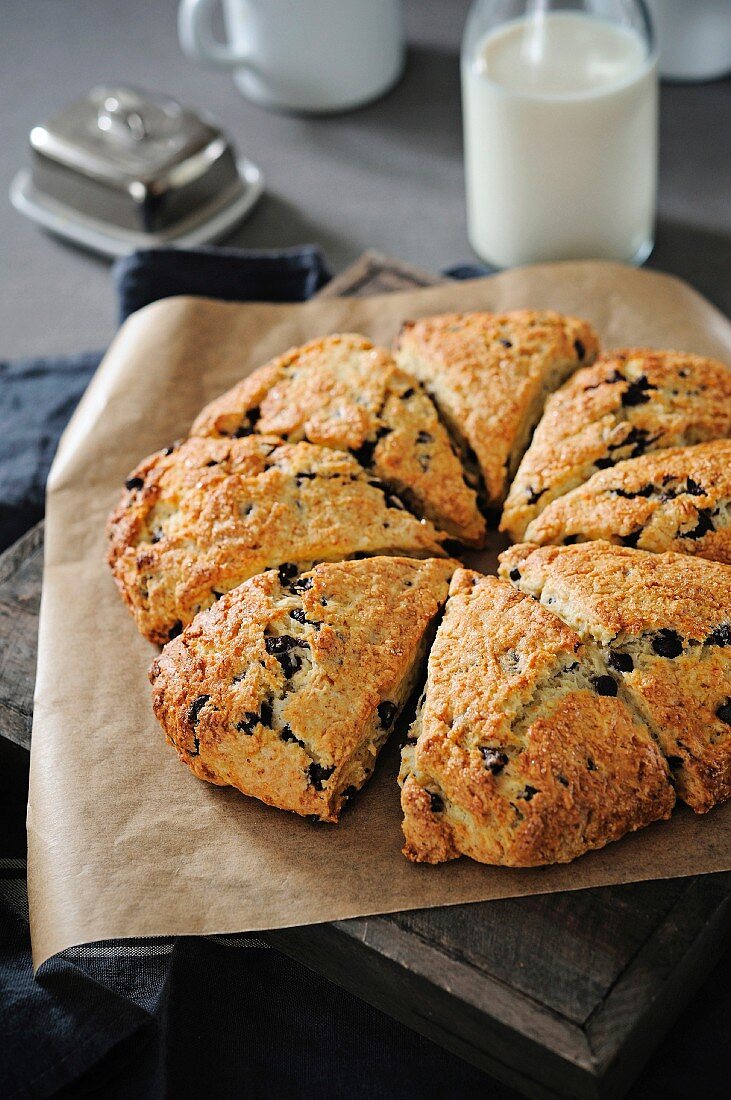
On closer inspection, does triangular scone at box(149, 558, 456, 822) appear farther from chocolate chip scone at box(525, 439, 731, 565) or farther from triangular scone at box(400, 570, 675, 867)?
chocolate chip scone at box(525, 439, 731, 565)

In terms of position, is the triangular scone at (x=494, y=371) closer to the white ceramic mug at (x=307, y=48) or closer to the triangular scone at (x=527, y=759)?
the triangular scone at (x=527, y=759)

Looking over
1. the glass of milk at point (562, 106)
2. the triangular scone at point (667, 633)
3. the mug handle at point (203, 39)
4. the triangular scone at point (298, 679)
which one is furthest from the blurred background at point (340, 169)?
the triangular scone at point (298, 679)

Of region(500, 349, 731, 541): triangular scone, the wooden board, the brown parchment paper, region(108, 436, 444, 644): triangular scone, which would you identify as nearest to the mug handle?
the brown parchment paper

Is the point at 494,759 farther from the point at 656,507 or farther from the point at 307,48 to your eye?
the point at 307,48

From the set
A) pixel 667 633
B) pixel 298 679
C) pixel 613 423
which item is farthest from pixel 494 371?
pixel 298 679

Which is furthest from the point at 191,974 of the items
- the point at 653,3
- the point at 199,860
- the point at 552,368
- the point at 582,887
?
the point at 653,3

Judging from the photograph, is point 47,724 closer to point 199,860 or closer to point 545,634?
point 199,860
